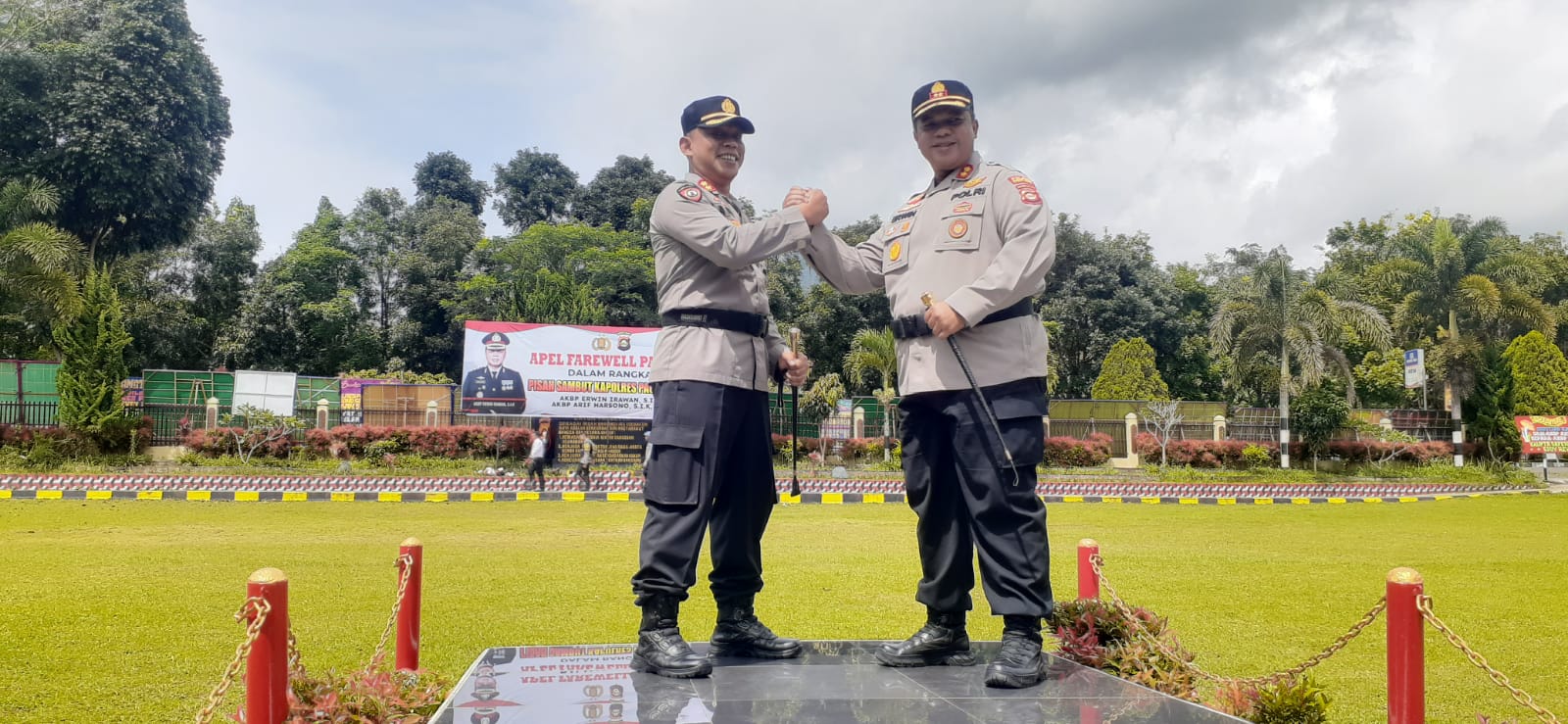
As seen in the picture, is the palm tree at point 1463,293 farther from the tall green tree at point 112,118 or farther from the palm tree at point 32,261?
the tall green tree at point 112,118

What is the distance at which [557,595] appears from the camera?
21.3ft

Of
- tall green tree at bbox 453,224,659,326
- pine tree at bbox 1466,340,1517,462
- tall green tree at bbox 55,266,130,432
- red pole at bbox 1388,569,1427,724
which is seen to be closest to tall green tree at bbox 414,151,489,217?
tall green tree at bbox 453,224,659,326

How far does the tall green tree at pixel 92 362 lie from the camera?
19.8 m

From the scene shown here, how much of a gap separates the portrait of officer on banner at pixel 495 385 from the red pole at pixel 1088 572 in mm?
17880

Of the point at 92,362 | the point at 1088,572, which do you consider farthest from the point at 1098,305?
the point at 1088,572

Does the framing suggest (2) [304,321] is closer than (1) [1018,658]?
No

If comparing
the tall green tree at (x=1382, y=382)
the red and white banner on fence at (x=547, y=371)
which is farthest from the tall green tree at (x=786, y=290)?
the tall green tree at (x=1382, y=382)

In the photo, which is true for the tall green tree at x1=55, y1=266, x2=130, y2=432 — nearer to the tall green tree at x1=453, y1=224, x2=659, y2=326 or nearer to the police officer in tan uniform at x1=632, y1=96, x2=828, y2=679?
the tall green tree at x1=453, y1=224, x2=659, y2=326

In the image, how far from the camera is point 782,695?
9.91ft

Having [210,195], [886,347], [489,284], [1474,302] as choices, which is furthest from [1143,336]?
[210,195]

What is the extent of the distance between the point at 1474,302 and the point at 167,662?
30.4 metres

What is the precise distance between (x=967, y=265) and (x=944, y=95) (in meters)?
0.62

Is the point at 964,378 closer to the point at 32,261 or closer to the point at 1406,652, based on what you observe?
the point at 1406,652

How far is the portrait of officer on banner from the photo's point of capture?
68.0ft
